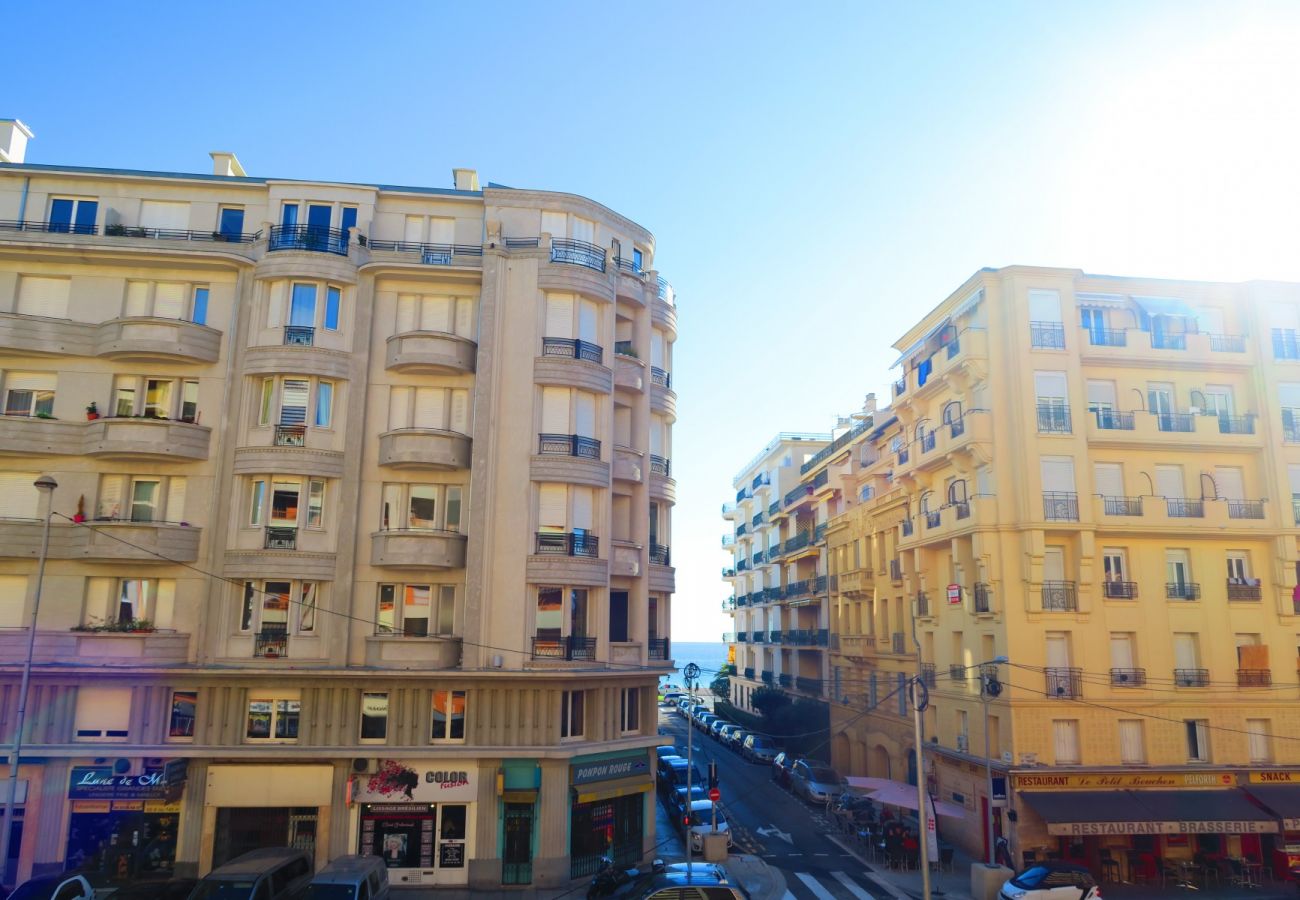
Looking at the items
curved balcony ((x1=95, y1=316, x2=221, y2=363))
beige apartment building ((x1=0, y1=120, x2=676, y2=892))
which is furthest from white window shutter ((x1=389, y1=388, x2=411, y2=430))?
curved balcony ((x1=95, y1=316, x2=221, y2=363))

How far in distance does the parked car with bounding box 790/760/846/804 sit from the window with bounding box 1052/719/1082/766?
12617mm

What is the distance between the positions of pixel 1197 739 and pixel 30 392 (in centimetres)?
4229

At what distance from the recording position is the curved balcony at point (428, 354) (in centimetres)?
2944

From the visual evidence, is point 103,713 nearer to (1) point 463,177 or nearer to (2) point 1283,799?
(1) point 463,177

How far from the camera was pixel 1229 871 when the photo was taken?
29922 millimetres

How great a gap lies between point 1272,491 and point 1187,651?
6995 mm

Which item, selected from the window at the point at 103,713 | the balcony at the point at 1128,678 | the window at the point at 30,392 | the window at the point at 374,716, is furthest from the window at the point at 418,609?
the balcony at the point at 1128,678

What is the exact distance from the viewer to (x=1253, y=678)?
105 feet

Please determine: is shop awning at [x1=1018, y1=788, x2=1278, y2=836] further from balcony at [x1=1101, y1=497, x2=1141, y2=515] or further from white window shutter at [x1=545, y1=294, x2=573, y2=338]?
white window shutter at [x1=545, y1=294, x2=573, y2=338]

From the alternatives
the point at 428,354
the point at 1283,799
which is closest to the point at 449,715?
the point at 428,354

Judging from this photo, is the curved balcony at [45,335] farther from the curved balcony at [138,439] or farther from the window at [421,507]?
the window at [421,507]

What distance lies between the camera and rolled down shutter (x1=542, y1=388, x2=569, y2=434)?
3009 cm

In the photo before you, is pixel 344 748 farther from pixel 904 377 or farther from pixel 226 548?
pixel 904 377

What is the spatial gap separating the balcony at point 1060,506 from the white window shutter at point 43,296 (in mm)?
35037
